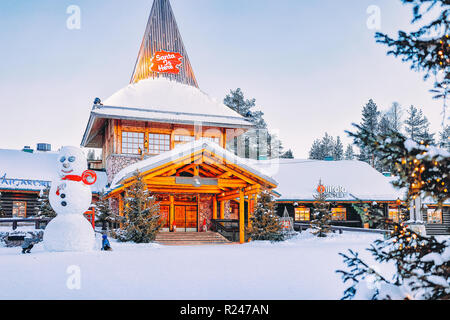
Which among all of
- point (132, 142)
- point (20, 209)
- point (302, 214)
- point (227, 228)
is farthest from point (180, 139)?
point (302, 214)

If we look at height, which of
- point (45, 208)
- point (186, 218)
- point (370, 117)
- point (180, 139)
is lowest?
point (186, 218)

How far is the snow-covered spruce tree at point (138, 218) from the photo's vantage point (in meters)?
14.6

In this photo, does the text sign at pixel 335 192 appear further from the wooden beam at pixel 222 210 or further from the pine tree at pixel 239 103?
the pine tree at pixel 239 103

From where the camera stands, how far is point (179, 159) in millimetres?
14430

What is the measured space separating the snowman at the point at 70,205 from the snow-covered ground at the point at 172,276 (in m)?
1.39

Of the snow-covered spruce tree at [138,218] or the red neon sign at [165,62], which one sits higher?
the red neon sign at [165,62]

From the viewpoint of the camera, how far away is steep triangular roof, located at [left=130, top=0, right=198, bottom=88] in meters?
25.2

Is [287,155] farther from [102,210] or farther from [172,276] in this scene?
[172,276]

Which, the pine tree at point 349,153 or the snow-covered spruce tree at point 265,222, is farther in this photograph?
the pine tree at point 349,153

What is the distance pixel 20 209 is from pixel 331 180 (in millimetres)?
21825

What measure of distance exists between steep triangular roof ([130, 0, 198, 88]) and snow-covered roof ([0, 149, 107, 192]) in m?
7.36

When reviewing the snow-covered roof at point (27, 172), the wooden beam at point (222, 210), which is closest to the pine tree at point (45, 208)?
the snow-covered roof at point (27, 172)

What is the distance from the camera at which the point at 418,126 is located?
169 feet

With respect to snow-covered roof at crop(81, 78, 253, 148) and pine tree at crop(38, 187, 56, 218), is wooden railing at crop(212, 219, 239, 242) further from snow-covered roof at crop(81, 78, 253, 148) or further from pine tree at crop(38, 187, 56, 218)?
pine tree at crop(38, 187, 56, 218)
